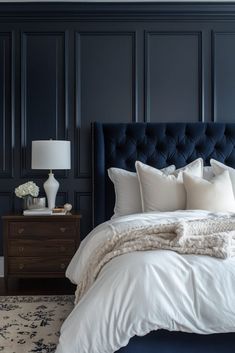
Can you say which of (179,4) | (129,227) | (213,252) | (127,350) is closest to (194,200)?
(129,227)

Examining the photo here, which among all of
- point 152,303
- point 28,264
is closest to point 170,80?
point 28,264

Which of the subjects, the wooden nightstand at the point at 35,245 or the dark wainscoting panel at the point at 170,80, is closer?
the wooden nightstand at the point at 35,245

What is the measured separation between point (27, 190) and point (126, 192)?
38.1 inches

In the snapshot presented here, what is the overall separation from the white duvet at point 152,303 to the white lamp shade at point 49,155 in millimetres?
1888

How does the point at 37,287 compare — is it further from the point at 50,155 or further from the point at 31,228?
the point at 50,155

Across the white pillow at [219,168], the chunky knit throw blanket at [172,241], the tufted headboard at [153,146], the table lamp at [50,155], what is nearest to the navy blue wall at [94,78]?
the tufted headboard at [153,146]

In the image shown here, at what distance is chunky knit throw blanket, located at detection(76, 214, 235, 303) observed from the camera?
1.71 m

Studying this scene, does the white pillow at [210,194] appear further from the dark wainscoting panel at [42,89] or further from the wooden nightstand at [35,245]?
the dark wainscoting panel at [42,89]

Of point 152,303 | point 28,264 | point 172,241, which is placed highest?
point 172,241

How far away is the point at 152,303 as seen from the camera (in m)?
1.52

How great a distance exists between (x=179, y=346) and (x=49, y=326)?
1114mm

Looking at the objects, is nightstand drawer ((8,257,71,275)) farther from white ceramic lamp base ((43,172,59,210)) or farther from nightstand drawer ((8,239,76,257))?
white ceramic lamp base ((43,172,59,210))

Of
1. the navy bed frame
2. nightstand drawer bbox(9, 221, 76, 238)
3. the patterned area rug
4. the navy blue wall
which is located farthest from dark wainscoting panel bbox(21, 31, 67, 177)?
the patterned area rug

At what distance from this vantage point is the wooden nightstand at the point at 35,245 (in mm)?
3271
